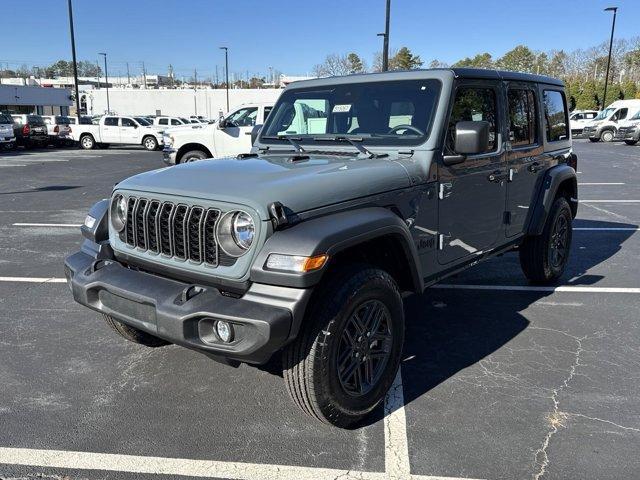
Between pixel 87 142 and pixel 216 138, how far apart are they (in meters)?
19.3

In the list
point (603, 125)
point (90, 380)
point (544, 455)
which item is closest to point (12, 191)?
point (90, 380)

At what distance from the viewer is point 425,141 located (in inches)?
147

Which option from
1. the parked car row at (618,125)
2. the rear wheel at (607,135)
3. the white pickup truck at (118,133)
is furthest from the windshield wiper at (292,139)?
the rear wheel at (607,135)

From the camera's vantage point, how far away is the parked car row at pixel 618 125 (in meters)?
30.5

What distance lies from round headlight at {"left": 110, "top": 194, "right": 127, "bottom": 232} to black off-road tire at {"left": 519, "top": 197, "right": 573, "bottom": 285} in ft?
12.3

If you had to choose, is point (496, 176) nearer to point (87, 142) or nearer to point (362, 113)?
point (362, 113)

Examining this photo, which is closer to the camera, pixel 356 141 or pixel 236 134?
pixel 356 141

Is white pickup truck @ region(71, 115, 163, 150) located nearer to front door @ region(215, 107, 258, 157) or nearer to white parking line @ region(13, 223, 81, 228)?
front door @ region(215, 107, 258, 157)

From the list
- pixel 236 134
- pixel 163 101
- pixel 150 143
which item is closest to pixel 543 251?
pixel 236 134

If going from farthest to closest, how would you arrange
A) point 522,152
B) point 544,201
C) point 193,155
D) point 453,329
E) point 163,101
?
point 163,101, point 193,155, point 544,201, point 522,152, point 453,329

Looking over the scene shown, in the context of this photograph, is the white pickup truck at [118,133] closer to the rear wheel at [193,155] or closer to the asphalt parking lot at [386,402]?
the rear wheel at [193,155]

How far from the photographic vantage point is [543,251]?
5.44m

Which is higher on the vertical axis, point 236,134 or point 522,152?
point 522,152

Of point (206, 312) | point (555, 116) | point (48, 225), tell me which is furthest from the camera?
point (48, 225)
